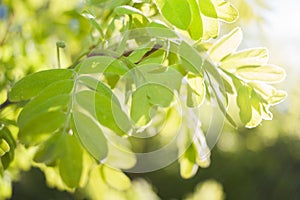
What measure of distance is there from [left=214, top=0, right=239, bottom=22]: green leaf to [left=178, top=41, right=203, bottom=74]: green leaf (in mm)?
62

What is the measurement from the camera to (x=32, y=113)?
65 centimetres

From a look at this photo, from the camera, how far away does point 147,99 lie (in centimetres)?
67

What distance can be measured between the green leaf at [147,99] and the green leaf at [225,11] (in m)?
0.11

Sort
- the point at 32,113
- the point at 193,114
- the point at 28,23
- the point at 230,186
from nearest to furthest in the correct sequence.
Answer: the point at 32,113
the point at 193,114
the point at 28,23
the point at 230,186

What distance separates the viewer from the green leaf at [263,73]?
737 millimetres

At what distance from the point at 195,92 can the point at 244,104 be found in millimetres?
62

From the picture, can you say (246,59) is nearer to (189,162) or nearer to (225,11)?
(225,11)


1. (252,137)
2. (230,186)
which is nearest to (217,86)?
(230,186)

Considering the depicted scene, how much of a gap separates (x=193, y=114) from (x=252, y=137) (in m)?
4.20

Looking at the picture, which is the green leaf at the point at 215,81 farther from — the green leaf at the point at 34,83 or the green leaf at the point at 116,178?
the green leaf at the point at 116,178

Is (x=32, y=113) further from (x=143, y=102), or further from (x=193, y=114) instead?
(x=193, y=114)

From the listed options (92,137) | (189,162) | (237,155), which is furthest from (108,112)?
(237,155)

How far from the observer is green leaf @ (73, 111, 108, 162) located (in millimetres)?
644

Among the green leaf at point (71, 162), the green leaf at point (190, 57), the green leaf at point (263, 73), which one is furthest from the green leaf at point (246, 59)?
the green leaf at point (71, 162)
